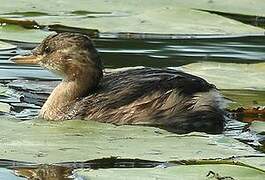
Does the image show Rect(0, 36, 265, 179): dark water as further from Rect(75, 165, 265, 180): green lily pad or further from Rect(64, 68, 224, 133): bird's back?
Rect(75, 165, 265, 180): green lily pad

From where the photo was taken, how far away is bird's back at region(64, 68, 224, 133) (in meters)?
8.72

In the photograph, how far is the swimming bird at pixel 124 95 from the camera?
8.75 m

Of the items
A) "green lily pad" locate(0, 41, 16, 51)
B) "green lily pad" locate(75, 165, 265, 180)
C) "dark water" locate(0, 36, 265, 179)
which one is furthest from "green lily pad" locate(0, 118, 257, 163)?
"green lily pad" locate(0, 41, 16, 51)

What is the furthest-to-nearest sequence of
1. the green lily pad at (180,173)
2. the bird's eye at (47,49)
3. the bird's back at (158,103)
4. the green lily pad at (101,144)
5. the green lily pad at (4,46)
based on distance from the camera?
the green lily pad at (4,46) < the bird's eye at (47,49) < the bird's back at (158,103) < the green lily pad at (101,144) < the green lily pad at (180,173)

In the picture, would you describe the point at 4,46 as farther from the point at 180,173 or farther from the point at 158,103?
the point at 180,173

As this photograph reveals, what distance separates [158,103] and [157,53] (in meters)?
2.55

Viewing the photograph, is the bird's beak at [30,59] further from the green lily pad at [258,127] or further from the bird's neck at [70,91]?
the green lily pad at [258,127]

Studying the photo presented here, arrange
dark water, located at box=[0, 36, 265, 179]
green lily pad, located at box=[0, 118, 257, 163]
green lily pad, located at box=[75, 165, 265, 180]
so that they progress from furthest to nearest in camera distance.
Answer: dark water, located at box=[0, 36, 265, 179]
green lily pad, located at box=[0, 118, 257, 163]
green lily pad, located at box=[75, 165, 265, 180]

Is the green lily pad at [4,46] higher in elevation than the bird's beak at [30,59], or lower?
lower

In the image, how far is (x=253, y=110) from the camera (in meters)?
8.84

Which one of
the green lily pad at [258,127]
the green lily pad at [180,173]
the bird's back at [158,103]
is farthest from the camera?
the bird's back at [158,103]

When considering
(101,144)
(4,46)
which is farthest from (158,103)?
(4,46)

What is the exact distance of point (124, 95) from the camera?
880 cm

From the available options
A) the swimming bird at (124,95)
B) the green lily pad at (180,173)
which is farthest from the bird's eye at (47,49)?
the green lily pad at (180,173)
